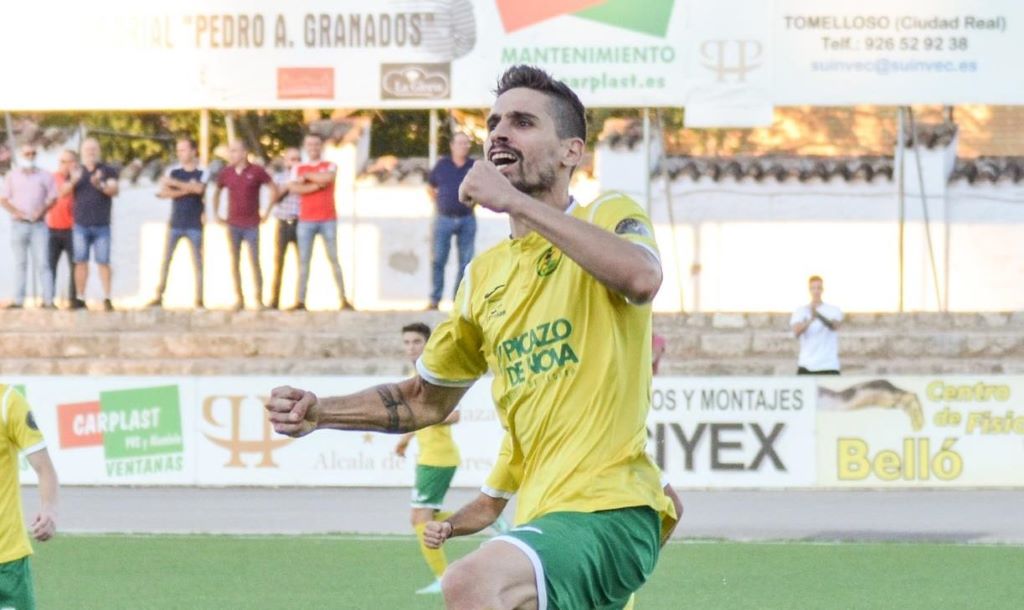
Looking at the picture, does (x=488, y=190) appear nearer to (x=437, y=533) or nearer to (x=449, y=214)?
(x=437, y=533)

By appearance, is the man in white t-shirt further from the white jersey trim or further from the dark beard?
the dark beard

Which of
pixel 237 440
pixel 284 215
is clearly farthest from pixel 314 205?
pixel 237 440

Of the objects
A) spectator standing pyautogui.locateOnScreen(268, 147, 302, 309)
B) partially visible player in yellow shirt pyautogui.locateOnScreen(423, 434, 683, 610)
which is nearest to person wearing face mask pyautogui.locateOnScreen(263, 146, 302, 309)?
spectator standing pyautogui.locateOnScreen(268, 147, 302, 309)

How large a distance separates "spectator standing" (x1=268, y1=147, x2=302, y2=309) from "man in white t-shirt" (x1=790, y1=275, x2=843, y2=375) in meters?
6.32

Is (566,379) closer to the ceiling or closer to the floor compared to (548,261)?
closer to the floor

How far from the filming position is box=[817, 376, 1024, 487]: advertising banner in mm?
18922

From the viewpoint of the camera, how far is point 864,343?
75.0ft

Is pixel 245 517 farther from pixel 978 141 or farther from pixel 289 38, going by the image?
pixel 978 141

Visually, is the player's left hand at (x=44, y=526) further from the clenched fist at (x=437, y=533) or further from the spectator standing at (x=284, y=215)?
the spectator standing at (x=284, y=215)

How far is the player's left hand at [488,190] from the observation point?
464cm

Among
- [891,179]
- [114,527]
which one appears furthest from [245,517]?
[891,179]

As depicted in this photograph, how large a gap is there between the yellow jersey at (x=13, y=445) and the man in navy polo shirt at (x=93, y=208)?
1448 centimetres

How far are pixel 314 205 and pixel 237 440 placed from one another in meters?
4.02

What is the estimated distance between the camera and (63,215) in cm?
2323
